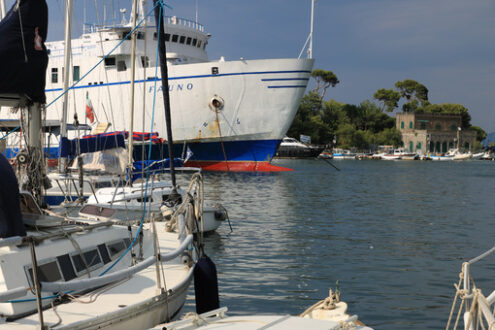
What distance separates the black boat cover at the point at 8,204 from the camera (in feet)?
23.4

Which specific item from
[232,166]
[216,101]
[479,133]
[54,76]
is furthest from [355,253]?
[479,133]

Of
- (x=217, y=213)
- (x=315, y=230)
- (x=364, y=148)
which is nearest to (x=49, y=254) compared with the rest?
(x=217, y=213)

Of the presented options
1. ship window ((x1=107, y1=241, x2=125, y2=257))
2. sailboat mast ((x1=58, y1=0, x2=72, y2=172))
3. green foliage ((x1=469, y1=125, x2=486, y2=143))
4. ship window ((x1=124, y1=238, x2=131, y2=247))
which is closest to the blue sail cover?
sailboat mast ((x1=58, y1=0, x2=72, y2=172))

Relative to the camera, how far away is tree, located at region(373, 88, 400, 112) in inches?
5659

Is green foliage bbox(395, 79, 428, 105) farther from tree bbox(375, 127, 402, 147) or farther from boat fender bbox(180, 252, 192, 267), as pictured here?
boat fender bbox(180, 252, 192, 267)

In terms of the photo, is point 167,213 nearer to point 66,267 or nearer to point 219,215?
point 219,215

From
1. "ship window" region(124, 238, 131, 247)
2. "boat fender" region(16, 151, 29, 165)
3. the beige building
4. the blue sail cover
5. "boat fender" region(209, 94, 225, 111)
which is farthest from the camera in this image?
the beige building

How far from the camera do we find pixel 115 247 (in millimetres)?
9281

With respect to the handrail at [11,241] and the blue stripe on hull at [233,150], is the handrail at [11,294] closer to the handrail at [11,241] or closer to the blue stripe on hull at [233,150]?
the handrail at [11,241]

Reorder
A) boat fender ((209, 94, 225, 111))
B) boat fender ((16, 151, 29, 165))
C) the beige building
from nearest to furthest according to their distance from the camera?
boat fender ((16, 151, 29, 165)) < boat fender ((209, 94, 225, 111)) < the beige building

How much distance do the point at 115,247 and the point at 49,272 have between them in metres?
1.77

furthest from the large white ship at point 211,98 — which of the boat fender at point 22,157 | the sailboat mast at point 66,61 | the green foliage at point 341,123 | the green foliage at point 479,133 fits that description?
the green foliage at point 479,133

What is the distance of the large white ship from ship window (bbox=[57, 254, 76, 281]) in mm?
35834

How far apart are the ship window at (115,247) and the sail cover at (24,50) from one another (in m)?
3.23
